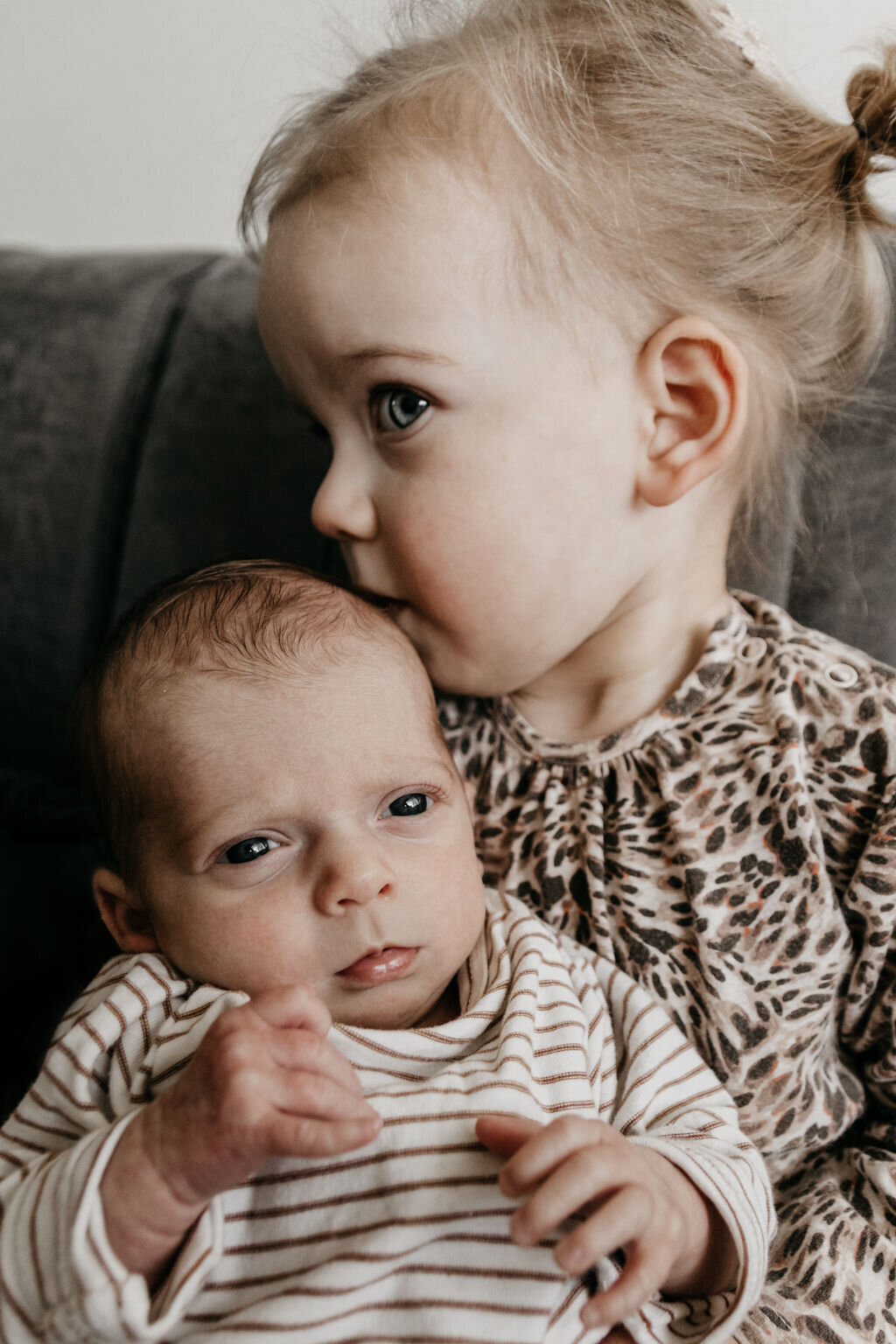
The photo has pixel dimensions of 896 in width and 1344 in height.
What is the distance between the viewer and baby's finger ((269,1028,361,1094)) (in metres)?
→ 0.71

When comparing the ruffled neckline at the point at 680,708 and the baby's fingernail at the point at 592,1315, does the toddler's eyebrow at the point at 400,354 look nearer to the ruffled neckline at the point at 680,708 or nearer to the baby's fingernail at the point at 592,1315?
the ruffled neckline at the point at 680,708

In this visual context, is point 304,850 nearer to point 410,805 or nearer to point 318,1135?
point 410,805

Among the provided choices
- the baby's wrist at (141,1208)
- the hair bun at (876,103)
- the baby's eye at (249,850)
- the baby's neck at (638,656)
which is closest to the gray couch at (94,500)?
the baby's neck at (638,656)

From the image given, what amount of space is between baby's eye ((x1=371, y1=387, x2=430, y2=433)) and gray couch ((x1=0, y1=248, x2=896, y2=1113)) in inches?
13.2

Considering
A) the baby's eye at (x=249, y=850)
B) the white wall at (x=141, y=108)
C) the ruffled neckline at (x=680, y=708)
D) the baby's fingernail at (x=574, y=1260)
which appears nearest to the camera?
the baby's fingernail at (x=574, y=1260)

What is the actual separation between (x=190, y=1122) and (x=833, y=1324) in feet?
1.84

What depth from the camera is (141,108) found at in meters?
1.88

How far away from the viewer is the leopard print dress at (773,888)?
103 cm

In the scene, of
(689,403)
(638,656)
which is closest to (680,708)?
(638,656)

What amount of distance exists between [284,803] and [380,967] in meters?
0.15

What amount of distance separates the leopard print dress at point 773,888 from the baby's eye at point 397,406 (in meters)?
0.39

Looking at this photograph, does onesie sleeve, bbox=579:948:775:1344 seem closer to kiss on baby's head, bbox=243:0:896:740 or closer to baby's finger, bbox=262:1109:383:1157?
baby's finger, bbox=262:1109:383:1157

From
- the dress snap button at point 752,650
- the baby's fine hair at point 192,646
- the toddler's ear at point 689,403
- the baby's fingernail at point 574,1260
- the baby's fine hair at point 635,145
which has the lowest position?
the baby's fingernail at point 574,1260

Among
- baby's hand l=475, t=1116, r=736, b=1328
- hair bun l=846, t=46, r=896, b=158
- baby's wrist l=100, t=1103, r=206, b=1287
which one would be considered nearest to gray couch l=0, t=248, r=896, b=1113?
hair bun l=846, t=46, r=896, b=158
